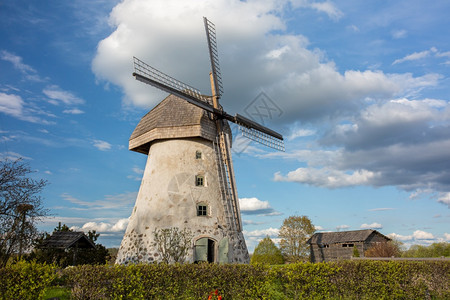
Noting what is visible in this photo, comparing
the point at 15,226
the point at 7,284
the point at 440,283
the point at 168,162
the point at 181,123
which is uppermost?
the point at 181,123

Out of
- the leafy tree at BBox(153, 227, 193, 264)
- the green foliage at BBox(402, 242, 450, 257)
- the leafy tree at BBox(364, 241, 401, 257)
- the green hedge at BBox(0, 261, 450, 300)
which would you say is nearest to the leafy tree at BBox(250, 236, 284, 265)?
the leafy tree at BBox(364, 241, 401, 257)

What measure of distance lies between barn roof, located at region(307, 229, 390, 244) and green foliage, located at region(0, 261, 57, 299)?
31.6 metres

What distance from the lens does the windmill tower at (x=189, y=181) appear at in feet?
51.3

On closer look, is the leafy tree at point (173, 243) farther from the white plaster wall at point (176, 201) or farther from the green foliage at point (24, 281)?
the green foliage at point (24, 281)

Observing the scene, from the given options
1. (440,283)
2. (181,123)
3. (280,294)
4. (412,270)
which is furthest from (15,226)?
(440,283)

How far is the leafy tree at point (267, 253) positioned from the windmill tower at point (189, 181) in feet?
62.8

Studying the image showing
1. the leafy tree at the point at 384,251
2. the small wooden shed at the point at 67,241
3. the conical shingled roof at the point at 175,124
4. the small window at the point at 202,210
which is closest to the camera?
the small window at the point at 202,210

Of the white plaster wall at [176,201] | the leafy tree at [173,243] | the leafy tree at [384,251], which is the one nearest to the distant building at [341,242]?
the leafy tree at [384,251]

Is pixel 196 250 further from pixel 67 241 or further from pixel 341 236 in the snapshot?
pixel 341 236

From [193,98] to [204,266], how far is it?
986 cm

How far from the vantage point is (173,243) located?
1488 cm

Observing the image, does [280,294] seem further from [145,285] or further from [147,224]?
[147,224]

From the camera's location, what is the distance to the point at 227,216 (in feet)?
54.0

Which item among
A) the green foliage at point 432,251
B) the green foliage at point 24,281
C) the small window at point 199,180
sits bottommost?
the green foliage at point 432,251
